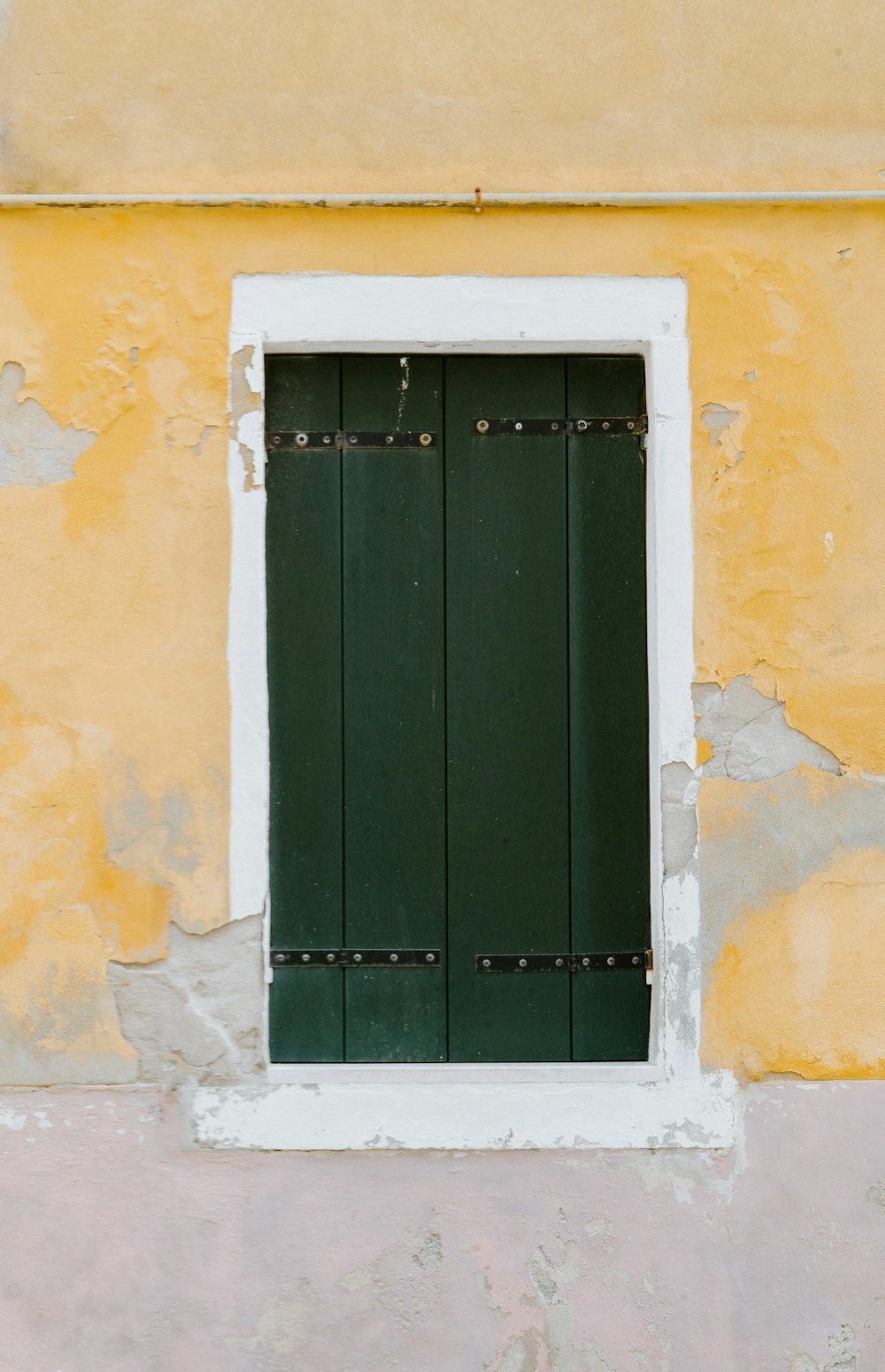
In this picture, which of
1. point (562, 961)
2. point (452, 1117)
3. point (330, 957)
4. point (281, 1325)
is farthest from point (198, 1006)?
point (562, 961)

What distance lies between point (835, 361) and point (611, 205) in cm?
65

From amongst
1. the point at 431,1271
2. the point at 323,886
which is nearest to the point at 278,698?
the point at 323,886

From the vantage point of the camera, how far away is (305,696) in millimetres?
3174

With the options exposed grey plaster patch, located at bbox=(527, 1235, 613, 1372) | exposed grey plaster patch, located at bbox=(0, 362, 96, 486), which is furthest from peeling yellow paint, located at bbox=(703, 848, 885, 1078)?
exposed grey plaster patch, located at bbox=(0, 362, 96, 486)

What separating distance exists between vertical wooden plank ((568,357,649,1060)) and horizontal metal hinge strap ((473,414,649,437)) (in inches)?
0.7

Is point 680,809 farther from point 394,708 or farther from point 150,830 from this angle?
point 150,830

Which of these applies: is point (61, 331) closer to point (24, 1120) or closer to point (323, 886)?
point (323, 886)

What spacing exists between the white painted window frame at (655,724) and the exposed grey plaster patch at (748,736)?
6cm

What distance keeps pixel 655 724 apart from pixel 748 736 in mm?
222

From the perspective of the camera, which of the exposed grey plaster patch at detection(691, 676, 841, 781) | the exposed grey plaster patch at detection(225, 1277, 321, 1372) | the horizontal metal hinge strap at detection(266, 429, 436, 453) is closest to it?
the exposed grey plaster patch at detection(225, 1277, 321, 1372)

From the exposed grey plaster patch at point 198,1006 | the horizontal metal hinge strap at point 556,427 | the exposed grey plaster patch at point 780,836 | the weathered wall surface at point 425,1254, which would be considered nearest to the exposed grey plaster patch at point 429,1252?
the weathered wall surface at point 425,1254

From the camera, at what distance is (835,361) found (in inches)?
122

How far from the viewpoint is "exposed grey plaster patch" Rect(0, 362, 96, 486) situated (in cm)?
306

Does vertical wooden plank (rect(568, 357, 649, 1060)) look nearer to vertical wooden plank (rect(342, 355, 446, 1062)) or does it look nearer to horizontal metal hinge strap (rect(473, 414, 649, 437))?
horizontal metal hinge strap (rect(473, 414, 649, 437))
